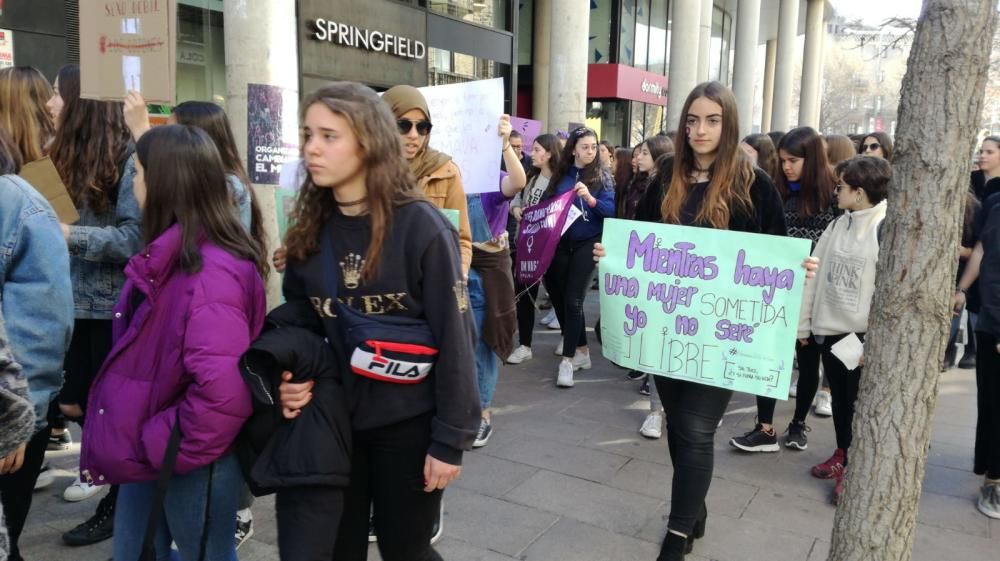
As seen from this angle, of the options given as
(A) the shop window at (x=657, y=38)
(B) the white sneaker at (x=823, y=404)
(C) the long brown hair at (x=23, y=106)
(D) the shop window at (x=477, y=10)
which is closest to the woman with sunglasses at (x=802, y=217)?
(B) the white sneaker at (x=823, y=404)

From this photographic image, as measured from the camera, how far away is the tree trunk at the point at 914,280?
2.02m

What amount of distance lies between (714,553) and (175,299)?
2511 millimetres

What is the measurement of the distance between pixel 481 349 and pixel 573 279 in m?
2.33

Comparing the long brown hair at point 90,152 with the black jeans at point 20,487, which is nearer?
the black jeans at point 20,487

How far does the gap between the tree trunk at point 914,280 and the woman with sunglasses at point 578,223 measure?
3868 mm

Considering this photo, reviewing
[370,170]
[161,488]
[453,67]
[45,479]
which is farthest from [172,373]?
[453,67]

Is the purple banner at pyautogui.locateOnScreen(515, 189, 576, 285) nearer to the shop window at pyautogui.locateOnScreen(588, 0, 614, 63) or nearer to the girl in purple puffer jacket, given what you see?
the girl in purple puffer jacket

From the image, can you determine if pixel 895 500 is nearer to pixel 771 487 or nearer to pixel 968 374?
pixel 771 487

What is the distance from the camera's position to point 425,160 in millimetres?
3494

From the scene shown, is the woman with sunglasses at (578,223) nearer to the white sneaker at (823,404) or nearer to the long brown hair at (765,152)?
the long brown hair at (765,152)

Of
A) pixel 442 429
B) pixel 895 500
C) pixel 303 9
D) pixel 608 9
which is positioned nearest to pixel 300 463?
pixel 442 429

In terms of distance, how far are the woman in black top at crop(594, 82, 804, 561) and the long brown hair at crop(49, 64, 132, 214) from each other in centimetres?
242

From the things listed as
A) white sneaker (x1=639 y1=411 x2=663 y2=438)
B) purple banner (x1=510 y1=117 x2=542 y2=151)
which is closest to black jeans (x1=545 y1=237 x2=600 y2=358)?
white sneaker (x1=639 y1=411 x2=663 y2=438)

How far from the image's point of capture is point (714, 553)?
3.43 m
